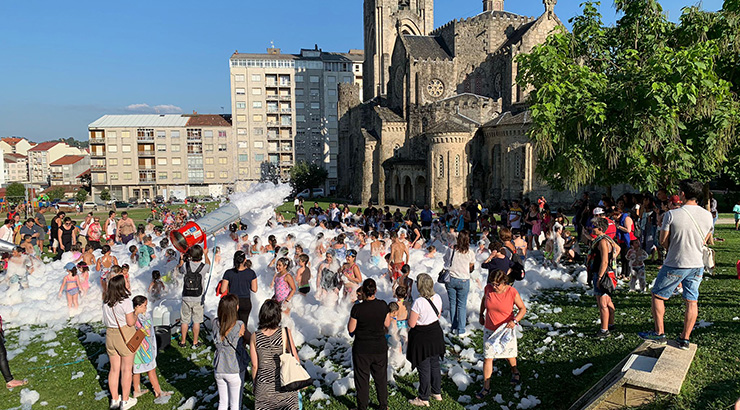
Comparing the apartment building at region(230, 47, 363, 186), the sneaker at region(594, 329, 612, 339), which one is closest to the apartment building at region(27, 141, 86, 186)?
the apartment building at region(230, 47, 363, 186)

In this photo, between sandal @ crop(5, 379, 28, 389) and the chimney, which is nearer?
sandal @ crop(5, 379, 28, 389)

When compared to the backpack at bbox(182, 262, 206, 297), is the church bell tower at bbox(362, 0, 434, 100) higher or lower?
higher

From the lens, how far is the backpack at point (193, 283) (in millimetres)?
8688

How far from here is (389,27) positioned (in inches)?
2480

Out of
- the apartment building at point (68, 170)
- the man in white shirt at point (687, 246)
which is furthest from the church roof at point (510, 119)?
the apartment building at point (68, 170)

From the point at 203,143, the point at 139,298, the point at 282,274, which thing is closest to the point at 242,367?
the point at 139,298

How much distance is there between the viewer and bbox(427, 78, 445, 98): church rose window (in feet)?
166

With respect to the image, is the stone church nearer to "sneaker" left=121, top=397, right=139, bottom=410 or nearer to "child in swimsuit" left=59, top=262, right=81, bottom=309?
"child in swimsuit" left=59, top=262, right=81, bottom=309

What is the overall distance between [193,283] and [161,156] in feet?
248

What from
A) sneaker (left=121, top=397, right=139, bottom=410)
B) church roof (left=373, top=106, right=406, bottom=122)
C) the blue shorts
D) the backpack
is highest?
church roof (left=373, top=106, right=406, bottom=122)

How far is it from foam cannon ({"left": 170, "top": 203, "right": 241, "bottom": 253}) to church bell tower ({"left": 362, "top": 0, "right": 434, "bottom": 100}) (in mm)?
48986

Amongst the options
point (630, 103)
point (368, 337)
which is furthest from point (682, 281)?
point (630, 103)

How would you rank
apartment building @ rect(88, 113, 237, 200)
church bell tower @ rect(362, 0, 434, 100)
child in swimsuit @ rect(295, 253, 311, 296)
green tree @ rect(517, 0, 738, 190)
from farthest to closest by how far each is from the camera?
apartment building @ rect(88, 113, 237, 200) < church bell tower @ rect(362, 0, 434, 100) < green tree @ rect(517, 0, 738, 190) < child in swimsuit @ rect(295, 253, 311, 296)

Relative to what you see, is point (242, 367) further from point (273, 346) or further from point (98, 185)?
point (98, 185)
